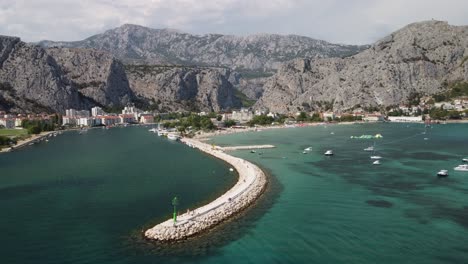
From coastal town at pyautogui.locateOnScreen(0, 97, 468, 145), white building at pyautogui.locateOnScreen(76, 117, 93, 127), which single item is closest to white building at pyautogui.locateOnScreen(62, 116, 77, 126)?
coastal town at pyautogui.locateOnScreen(0, 97, 468, 145)

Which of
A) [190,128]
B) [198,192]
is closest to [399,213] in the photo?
[198,192]

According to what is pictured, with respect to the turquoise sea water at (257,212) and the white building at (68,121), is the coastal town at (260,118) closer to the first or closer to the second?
the white building at (68,121)

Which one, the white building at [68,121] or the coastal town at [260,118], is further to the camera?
the white building at [68,121]

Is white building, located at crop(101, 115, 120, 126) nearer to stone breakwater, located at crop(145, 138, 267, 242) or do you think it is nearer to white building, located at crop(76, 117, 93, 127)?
white building, located at crop(76, 117, 93, 127)

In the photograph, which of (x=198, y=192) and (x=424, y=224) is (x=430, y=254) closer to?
(x=424, y=224)

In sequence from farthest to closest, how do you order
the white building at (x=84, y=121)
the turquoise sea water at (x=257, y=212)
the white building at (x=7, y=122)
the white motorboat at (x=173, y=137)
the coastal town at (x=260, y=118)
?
the white building at (x=84, y=121)
the coastal town at (x=260, y=118)
the white building at (x=7, y=122)
the white motorboat at (x=173, y=137)
the turquoise sea water at (x=257, y=212)

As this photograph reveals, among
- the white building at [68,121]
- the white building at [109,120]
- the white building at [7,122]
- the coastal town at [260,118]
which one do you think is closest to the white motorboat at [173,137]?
the coastal town at [260,118]
